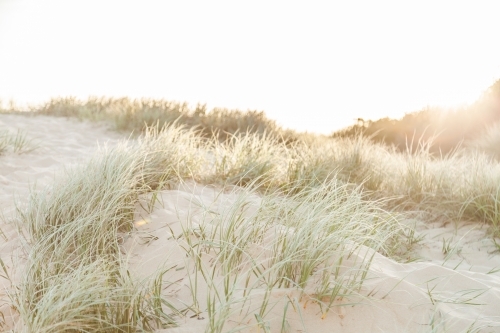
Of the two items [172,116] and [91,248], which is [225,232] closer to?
[91,248]

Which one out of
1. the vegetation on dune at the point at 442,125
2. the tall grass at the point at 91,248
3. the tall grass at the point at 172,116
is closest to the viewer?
the tall grass at the point at 91,248

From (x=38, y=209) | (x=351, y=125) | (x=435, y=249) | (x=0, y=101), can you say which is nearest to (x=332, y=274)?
(x=435, y=249)

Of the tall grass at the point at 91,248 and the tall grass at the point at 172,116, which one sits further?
the tall grass at the point at 172,116

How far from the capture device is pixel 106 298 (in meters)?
1.86

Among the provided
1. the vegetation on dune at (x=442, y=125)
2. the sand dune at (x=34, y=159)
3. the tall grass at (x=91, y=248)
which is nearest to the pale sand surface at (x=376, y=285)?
the sand dune at (x=34, y=159)

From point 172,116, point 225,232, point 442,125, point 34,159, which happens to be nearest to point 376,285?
point 225,232

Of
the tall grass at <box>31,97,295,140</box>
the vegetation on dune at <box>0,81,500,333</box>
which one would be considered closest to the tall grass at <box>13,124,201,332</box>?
the vegetation on dune at <box>0,81,500,333</box>

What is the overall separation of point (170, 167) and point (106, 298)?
1.91 m

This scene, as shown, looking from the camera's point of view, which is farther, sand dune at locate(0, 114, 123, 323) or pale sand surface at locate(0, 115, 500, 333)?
sand dune at locate(0, 114, 123, 323)

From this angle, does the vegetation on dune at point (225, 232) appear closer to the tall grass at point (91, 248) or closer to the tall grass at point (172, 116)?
the tall grass at point (91, 248)

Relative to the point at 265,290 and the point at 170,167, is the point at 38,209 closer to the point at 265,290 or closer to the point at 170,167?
the point at 170,167

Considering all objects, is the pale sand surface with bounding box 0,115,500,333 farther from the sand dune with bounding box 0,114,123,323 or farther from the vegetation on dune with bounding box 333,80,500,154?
the vegetation on dune with bounding box 333,80,500,154

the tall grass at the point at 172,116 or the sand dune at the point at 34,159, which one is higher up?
the tall grass at the point at 172,116

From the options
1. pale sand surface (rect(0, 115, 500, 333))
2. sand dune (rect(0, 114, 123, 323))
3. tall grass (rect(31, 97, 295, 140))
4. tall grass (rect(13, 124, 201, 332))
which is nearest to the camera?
tall grass (rect(13, 124, 201, 332))
